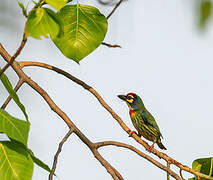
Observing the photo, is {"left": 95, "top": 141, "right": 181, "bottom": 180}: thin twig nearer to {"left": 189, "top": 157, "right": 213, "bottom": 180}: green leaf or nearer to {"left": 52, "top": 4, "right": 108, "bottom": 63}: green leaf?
{"left": 189, "top": 157, "right": 213, "bottom": 180}: green leaf

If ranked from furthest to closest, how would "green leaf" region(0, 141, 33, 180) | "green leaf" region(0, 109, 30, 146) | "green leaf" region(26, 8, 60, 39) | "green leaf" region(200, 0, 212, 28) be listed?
"green leaf" region(0, 141, 33, 180) < "green leaf" region(0, 109, 30, 146) < "green leaf" region(26, 8, 60, 39) < "green leaf" region(200, 0, 212, 28)

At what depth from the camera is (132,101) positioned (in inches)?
182

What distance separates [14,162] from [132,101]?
3.16 meters

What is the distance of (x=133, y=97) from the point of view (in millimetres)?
4625

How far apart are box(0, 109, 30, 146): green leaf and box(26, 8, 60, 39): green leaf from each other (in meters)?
0.52

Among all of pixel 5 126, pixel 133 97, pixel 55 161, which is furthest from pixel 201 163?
pixel 133 97

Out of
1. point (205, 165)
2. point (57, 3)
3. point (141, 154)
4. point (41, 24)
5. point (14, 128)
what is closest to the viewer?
point (41, 24)

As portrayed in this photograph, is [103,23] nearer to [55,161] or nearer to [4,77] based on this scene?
[4,77]

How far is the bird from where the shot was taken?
14.1ft

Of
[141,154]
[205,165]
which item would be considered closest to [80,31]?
[141,154]

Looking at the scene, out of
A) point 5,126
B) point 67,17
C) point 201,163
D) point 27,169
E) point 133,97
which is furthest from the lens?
point 133,97

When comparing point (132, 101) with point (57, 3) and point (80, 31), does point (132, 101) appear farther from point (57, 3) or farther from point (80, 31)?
point (57, 3)

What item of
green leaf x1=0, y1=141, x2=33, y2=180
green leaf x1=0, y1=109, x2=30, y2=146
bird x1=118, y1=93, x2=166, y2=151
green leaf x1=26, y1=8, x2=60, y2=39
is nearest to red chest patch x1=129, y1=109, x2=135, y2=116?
bird x1=118, y1=93, x2=166, y2=151

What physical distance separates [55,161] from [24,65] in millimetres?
819
